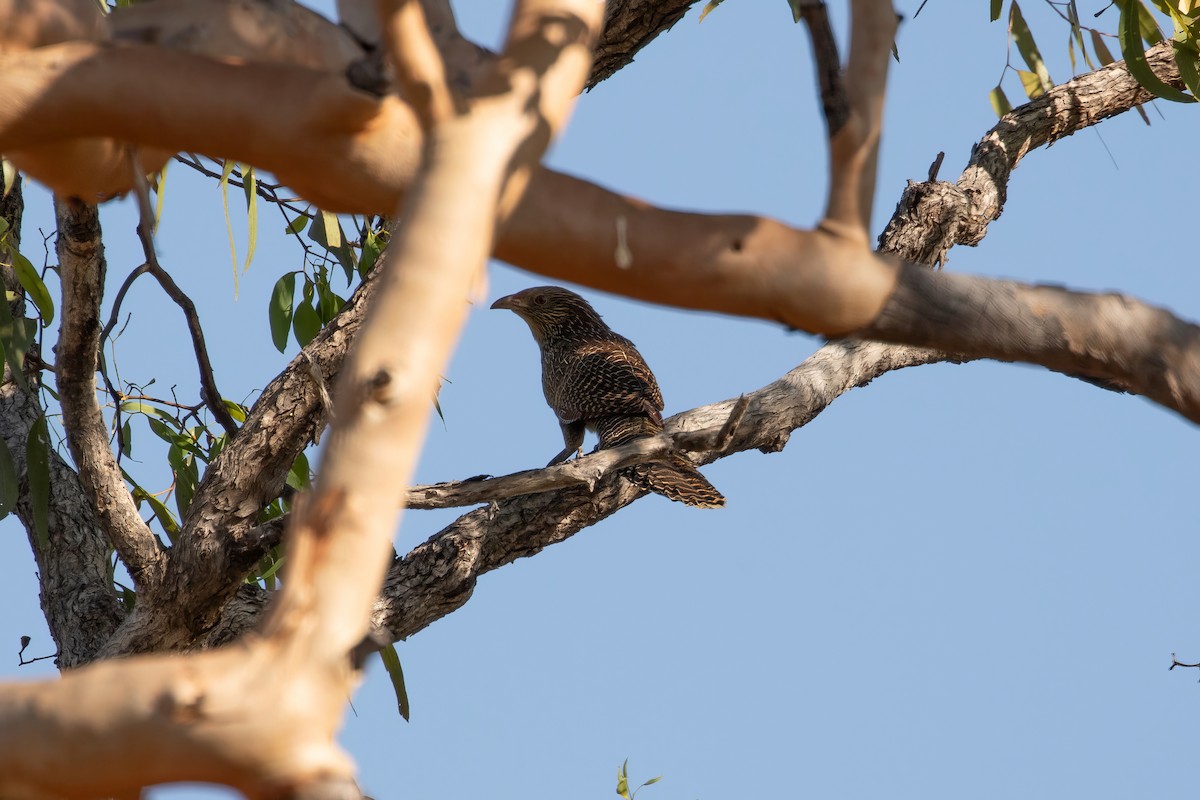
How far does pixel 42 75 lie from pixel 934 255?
282 cm

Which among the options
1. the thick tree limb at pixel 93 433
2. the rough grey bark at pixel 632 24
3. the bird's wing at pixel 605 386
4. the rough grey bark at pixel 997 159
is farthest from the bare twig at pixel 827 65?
the bird's wing at pixel 605 386

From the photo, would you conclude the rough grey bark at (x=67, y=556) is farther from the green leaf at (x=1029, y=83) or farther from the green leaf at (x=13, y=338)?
the green leaf at (x=1029, y=83)

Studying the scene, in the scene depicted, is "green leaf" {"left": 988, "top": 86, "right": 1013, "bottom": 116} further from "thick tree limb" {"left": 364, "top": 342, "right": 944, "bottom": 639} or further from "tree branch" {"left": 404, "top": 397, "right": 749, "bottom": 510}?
"tree branch" {"left": 404, "top": 397, "right": 749, "bottom": 510}

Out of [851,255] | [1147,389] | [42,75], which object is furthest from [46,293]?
[1147,389]

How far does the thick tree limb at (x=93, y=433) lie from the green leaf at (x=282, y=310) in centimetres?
87

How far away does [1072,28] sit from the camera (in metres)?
3.59

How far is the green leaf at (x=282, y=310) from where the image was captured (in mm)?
4020

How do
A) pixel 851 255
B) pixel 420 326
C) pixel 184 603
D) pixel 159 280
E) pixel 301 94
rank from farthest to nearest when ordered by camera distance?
1. pixel 159 280
2. pixel 184 603
3. pixel 851 255
4. pixel 301 94
5. pixel 420 326

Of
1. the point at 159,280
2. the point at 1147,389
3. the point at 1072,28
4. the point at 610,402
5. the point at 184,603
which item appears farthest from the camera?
the point at 610,402

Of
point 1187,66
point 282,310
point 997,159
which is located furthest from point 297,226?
point 1187,66

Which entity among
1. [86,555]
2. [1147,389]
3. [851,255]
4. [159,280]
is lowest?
[1147,389]

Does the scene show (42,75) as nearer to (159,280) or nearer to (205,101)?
(205,101)

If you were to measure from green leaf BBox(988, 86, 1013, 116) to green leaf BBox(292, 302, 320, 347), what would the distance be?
2.37 meters

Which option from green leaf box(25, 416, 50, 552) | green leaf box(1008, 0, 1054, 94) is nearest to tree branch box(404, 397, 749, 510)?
green leaf box(25, 416, 50, 552)
